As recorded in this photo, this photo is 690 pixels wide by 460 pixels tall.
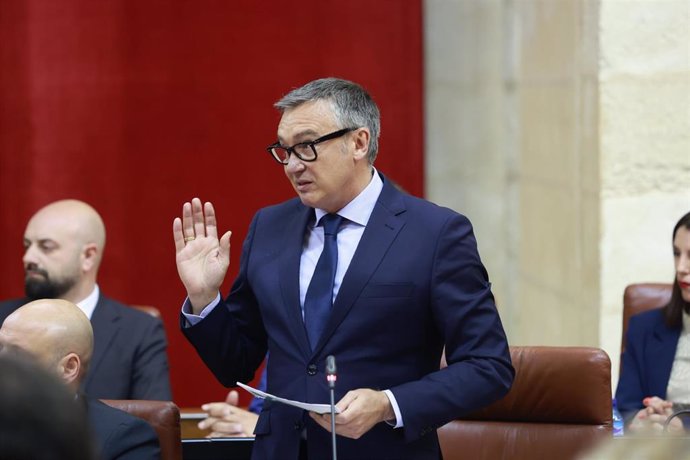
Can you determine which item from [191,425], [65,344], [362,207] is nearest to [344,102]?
[362,207]

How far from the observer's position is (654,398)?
365 cm

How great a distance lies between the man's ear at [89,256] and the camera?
4430mm

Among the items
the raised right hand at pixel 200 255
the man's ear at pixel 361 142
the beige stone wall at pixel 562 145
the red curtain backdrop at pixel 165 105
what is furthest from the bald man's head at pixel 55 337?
the red curtain backdrop at pixel 165 105

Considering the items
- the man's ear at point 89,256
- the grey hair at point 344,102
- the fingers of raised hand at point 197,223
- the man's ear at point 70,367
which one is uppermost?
the grey hair at point 344,102

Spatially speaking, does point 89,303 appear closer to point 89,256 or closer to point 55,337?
point 89,256

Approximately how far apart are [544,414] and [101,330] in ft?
5.70

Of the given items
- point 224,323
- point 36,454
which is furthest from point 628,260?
point 36,454

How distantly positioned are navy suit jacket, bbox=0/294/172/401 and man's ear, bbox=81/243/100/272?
0.23m

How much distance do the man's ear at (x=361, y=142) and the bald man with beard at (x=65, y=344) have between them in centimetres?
77

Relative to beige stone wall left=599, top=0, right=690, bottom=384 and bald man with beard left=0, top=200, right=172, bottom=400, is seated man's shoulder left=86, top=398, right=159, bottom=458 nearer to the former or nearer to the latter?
bald man with beard left=0, top=200, right=172, bottom=400

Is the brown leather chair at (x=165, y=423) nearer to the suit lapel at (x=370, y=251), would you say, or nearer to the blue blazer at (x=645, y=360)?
the suit lapel at (x=370, y=251)

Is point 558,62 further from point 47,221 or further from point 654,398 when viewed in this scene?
point 47,221

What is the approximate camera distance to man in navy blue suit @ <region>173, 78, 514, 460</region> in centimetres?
245

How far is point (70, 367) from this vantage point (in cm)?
275
